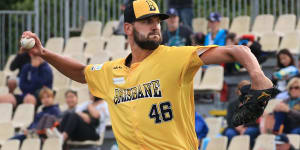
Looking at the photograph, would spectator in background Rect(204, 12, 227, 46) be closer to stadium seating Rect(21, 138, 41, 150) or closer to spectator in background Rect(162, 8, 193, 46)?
spectator in background Rect(162, 8, 193, 46)

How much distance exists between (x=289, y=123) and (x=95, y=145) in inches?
125

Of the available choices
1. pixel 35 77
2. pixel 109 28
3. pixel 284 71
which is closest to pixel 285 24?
pixel 284 71

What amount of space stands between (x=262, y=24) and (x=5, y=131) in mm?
5652

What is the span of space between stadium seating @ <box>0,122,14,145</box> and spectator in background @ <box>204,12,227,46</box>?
3845mm

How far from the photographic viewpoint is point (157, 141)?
5180 millimetres

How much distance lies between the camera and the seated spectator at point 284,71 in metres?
11.8

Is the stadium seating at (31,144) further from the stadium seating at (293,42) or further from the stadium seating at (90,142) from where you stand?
the stadium seating at (293,42)

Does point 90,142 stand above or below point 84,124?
below

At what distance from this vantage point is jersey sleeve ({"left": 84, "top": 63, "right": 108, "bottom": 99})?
567cm

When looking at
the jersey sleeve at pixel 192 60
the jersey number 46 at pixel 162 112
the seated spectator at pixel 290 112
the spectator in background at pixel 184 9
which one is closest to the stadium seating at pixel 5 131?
the spectator in background at pixel 184 9

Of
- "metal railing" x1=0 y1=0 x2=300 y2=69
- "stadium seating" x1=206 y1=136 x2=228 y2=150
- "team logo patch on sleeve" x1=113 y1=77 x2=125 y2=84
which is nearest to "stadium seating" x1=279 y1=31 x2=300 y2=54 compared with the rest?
"metal railing" x1=0 y1=0 x2=300 y2=69

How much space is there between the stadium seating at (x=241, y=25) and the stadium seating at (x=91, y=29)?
3.21 metres

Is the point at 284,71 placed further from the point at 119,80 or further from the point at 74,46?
the point at 119,80

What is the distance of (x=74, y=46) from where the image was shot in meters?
16.0
